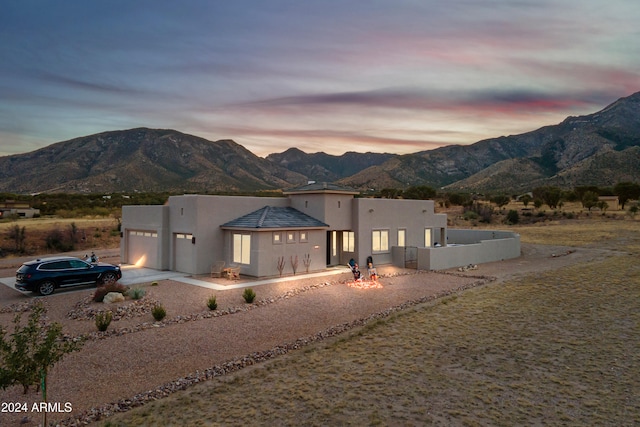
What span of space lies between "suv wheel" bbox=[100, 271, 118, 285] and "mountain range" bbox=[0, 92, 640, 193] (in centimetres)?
6988

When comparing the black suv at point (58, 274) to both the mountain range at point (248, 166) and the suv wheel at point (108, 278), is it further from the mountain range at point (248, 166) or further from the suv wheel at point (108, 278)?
the mountain range at point (248, 166)

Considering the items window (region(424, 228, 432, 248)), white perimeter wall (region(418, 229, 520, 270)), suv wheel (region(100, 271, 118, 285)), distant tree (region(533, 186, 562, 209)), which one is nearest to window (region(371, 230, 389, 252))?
white perimeter wall (region(418, 229, 520, 270))

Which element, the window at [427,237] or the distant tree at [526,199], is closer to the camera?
the window at [427,237]

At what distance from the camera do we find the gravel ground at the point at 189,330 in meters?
7.70

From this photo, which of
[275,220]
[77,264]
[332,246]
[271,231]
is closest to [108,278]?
[77,264]

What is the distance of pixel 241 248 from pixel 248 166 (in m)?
117

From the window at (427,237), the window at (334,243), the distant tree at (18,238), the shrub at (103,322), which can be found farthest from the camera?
the distant tree at (18,238)

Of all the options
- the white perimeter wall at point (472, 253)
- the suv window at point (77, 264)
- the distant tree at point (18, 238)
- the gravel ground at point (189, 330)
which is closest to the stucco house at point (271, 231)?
the white perimeter wall at point (472, 253)

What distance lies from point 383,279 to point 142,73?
83.6 feet

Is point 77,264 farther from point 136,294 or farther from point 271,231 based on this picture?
point 271,231

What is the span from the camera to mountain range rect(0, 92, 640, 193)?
93438 millimetres

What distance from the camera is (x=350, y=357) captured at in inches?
373

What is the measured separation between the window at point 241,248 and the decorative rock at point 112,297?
6.57 metres

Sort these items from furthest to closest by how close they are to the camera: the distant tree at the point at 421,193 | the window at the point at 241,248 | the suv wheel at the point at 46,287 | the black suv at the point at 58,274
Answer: the distant tree at the point at 421,193
the window at the point at 241,248
the suv wheel at the point at 46,287
the black suv at the point at 58,274
